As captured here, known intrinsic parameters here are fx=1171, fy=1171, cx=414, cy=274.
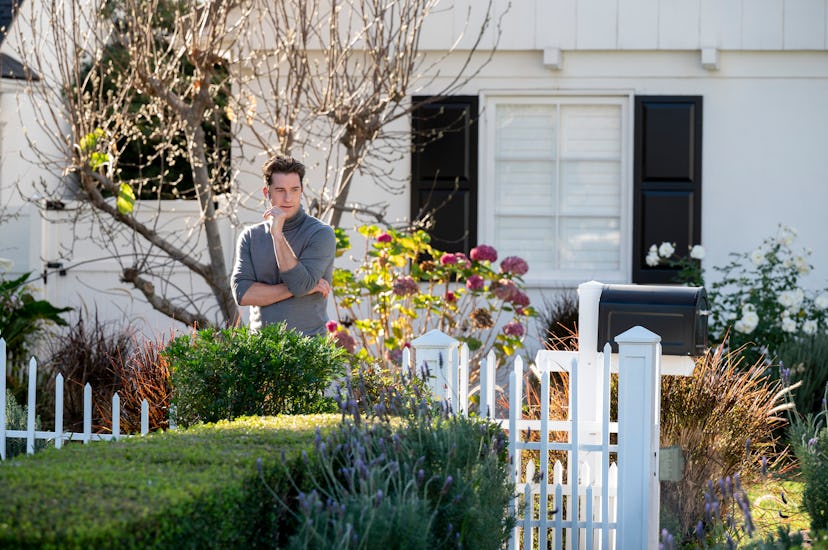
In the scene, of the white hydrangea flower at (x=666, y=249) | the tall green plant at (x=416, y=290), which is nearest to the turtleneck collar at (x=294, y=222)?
the tall green plant at (x=416, y=290)

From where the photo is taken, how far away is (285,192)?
548 centimetres

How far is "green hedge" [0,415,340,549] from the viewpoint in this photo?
2695mm

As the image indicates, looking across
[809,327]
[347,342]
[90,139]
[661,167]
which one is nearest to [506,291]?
[347,342]

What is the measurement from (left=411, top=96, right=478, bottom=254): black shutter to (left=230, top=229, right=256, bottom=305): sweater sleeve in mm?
3917

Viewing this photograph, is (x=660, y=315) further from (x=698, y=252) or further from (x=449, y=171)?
(x=449, y=171)

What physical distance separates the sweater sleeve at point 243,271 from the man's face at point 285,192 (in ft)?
0.75

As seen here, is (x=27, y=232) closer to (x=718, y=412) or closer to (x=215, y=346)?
(x=215, y=346)

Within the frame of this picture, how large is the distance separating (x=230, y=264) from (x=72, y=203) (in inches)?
52.7

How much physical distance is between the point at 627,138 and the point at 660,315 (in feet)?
15.1

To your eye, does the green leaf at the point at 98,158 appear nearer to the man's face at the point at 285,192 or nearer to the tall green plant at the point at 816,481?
the man's face at the point at 285,192

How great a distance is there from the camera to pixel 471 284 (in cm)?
783

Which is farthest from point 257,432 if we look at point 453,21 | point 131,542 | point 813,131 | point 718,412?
point 813,131

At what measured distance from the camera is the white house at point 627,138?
9320mm

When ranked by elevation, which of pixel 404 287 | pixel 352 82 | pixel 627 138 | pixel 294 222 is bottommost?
pixel 404 287
